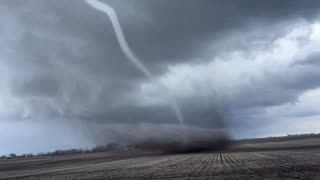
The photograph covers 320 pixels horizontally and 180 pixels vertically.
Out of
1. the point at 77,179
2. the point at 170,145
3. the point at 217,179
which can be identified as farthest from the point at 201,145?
the point at 217,179

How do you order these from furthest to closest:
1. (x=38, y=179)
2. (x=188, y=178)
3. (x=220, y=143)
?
(x=220, y=143) < (x=38, y=179) < (x=188, y=178)

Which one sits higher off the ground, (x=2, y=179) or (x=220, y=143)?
(x=220, y=143)

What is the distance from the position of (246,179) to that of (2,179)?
3963cm

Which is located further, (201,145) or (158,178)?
(201,145)

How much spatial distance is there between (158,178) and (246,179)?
420 inches

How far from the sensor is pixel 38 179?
5709 cm

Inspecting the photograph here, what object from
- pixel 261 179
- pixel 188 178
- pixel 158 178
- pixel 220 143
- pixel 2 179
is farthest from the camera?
pixel 220 143

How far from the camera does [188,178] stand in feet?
139

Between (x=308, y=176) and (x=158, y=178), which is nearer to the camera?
(x=308, y=176)

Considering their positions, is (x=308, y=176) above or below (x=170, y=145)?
below

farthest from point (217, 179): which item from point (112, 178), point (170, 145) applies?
point (170, 145)

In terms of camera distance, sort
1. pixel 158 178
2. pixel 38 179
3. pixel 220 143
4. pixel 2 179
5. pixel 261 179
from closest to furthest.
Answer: pixel 261 179, pixel 158 178, pixel 38 179, pixel 2 179, pixel 220 143

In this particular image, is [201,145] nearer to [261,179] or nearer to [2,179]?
[2,179]

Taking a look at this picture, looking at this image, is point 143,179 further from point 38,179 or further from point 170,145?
point 170,145
